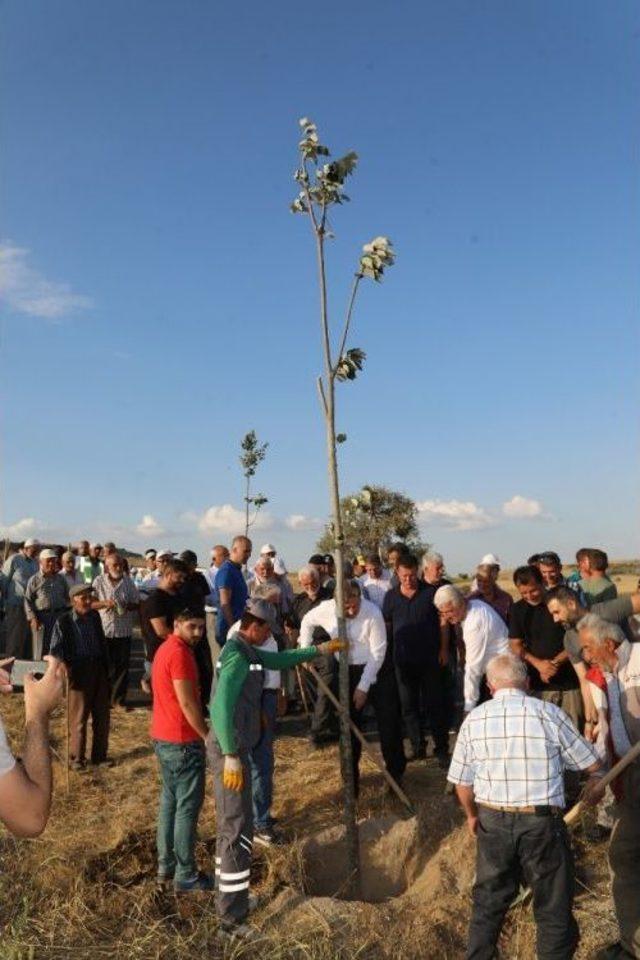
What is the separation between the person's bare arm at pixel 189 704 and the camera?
19.3 feet

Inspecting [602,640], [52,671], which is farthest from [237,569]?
[52,671]

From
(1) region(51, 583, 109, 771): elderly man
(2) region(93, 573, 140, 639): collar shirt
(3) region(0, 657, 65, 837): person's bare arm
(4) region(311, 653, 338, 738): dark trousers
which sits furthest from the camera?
(2) region(93, 573, 140, 639): collar shirt

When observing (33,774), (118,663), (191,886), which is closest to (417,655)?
(191,886)

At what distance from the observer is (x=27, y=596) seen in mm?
10891

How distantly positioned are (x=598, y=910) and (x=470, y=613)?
8.56 feet

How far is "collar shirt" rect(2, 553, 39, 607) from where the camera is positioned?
12047 mm

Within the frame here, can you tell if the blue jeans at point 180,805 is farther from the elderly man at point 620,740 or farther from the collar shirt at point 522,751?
the elderly man at point 620,740

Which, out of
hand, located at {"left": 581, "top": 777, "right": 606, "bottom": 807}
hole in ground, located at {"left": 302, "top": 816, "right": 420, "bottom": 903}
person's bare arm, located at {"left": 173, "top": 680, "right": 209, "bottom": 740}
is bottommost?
hole in ground, located at {"left": 302, "top": 816, "right": 420, "bottom": 903}

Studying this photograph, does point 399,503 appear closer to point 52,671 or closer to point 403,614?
point 403,614

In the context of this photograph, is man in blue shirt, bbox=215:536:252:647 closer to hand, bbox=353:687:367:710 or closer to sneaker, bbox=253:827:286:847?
hand, bbox=353:687:367:710

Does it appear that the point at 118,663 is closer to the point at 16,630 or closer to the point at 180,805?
the point at 16,630

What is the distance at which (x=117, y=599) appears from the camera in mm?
10266

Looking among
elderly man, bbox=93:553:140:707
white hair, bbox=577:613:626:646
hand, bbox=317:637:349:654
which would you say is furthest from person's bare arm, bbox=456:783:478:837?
elderly man, bbox=93:553:140:707

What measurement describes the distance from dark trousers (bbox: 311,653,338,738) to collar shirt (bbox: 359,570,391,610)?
179cm
